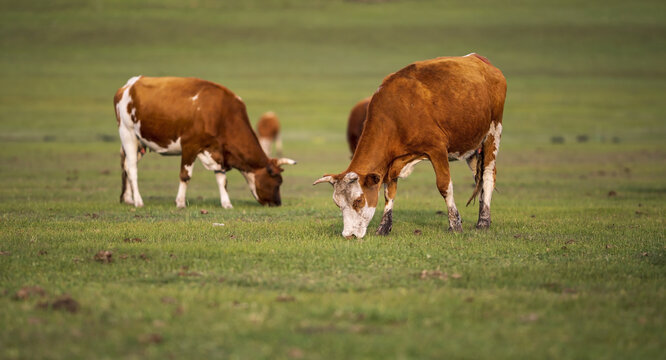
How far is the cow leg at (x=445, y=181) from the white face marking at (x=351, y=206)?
123 centimetres

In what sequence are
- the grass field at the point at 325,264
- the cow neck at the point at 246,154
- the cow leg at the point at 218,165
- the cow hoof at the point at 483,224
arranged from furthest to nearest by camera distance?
the cow neck at the point at 246,154
the cow leg at the point at 218,165
the cow hoof at the point at 483,224
the grass field at the point at 325,264

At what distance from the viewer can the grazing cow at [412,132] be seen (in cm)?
1152

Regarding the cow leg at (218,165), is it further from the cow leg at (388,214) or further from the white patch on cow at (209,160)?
the cow leg at (388,214)

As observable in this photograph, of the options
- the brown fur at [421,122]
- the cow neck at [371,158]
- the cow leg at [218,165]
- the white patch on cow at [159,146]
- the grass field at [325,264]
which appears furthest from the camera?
the cow leg at [218,165]

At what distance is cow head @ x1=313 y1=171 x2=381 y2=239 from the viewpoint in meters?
11.3

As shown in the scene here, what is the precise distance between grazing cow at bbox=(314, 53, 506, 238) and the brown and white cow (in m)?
5.22

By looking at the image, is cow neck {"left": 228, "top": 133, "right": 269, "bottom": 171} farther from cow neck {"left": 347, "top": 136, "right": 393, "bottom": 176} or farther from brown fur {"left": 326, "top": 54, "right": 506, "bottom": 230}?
cow neck {"left": 347, "top": 136, "right": 393, "bottom": 176}

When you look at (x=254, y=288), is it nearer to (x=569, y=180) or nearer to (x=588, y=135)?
(x=569, y=180)

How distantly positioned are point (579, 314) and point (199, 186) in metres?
17.3

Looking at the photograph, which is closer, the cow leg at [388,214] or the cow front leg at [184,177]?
the cow leg at [388,214]

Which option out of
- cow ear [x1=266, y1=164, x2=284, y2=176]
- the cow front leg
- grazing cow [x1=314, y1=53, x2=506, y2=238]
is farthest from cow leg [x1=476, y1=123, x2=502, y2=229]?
the cow front leg

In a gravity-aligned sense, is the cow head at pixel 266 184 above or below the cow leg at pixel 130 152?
below

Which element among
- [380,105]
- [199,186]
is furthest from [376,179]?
[199,186]

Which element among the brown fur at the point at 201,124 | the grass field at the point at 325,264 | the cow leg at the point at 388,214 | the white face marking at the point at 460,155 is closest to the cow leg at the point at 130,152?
the brown fur at the point at 201,124
